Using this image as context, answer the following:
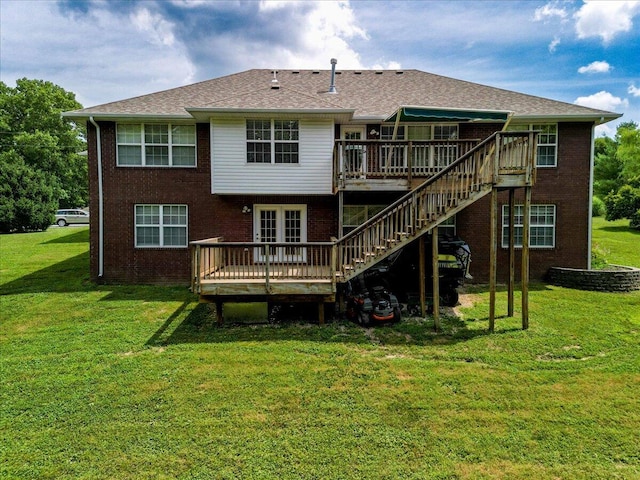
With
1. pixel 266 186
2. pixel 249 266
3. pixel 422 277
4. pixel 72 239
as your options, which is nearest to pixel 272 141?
pixel 266 186

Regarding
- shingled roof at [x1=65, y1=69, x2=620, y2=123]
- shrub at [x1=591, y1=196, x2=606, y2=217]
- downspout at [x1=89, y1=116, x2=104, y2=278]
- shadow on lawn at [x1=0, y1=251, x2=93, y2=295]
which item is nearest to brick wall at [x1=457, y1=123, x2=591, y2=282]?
shingled roof at [x1=65, y1=69, x2=620, y2=123]

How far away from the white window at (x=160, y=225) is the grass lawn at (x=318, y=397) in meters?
3.58

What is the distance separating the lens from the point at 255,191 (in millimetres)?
10969

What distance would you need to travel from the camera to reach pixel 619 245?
65.5 ft

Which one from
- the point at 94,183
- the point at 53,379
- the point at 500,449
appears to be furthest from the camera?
the point at 94,183

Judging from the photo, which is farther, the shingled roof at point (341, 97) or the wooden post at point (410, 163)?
the shingled roof at point (341, 97)

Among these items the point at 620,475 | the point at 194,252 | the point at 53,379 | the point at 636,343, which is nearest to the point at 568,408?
the point at 620,475

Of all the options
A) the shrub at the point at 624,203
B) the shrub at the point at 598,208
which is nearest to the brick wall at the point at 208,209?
the shrub at the point at 624,203

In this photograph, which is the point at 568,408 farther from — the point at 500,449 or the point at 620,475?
the point at 500,449

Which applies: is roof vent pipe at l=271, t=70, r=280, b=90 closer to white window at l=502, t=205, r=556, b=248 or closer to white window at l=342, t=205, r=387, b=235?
white window at l=342, t=205, r=387, b=235

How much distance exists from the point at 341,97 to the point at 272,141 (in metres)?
3.75

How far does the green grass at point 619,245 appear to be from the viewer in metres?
15.5

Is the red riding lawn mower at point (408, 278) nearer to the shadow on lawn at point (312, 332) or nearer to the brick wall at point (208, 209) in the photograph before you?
the shadow on lawn at point (312, 332)

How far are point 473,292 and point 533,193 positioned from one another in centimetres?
409
